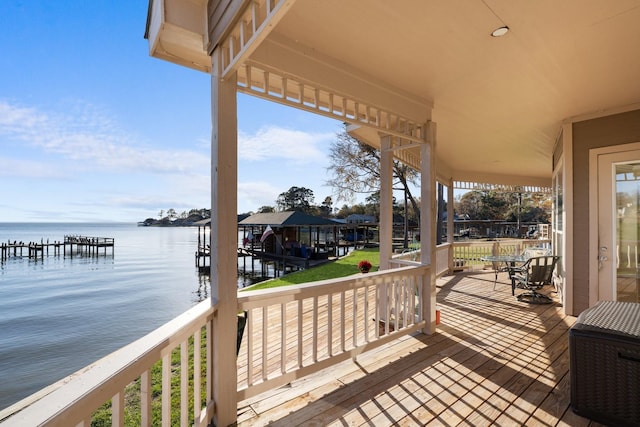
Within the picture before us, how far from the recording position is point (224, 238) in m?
2.08

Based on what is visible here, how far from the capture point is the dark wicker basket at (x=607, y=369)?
1961 millimetres

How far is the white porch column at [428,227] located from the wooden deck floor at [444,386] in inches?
12.6

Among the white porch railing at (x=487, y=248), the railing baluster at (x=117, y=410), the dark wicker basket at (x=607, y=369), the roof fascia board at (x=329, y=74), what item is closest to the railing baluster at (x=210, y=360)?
the railing baluster at (x=117, y=410)

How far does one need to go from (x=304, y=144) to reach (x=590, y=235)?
815 inches

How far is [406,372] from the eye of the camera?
9.42 feet

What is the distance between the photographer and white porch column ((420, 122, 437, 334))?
3.80 m

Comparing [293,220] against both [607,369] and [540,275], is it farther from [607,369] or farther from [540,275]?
[607,369]

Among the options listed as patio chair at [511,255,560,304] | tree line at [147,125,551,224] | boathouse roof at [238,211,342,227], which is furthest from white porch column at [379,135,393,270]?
boathouse roof at [238,211,342,227]

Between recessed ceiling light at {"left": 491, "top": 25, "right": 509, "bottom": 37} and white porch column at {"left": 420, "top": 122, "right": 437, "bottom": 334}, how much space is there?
152 cm

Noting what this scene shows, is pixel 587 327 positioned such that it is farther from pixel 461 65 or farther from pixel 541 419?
pixel 461 65

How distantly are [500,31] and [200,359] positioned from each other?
3122mm

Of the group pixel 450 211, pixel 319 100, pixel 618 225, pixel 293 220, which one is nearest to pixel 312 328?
pixel 319 100

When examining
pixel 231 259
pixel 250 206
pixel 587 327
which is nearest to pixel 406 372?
pixel 587 327

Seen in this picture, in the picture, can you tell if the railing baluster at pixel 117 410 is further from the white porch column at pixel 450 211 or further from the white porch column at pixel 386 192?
the white porch column at pixel 450 211
